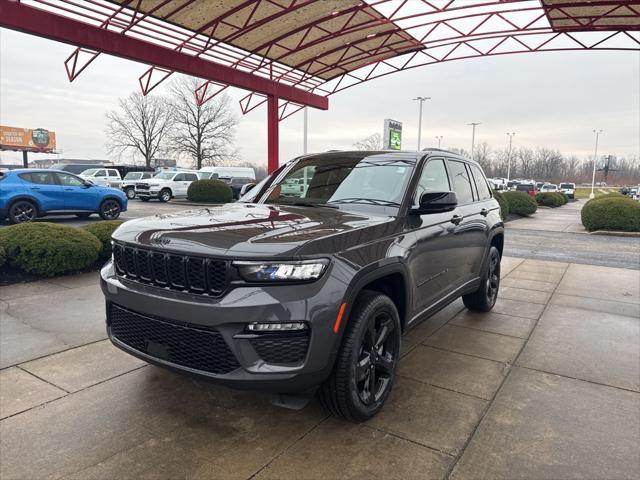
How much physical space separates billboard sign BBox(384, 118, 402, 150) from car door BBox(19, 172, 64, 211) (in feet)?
38.1

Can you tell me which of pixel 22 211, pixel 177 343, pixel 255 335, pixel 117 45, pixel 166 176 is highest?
pixel 117 45

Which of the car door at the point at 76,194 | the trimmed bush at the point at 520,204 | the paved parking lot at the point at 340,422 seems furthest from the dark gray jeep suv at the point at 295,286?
the trimmed bush at the point at 520,204

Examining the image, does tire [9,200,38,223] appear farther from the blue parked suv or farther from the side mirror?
the side mirror

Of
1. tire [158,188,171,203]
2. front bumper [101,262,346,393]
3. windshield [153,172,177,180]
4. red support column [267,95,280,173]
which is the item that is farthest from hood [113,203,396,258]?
windshield [153,172,177,180]

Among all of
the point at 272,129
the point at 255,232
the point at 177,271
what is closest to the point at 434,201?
the point at 255,232

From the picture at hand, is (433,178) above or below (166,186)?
above

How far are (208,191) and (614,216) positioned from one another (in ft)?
61.3

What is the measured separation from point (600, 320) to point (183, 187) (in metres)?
24.8

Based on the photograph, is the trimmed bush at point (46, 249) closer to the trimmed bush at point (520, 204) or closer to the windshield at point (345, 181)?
the windshield at point (345, 181)

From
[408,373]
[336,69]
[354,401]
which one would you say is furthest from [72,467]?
[336,69]

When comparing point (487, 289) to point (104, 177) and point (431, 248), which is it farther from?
point (104, 177)

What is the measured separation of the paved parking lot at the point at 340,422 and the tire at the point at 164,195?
72.3 feet

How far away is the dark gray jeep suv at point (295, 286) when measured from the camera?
2371 mm

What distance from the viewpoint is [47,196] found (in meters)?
13.0
